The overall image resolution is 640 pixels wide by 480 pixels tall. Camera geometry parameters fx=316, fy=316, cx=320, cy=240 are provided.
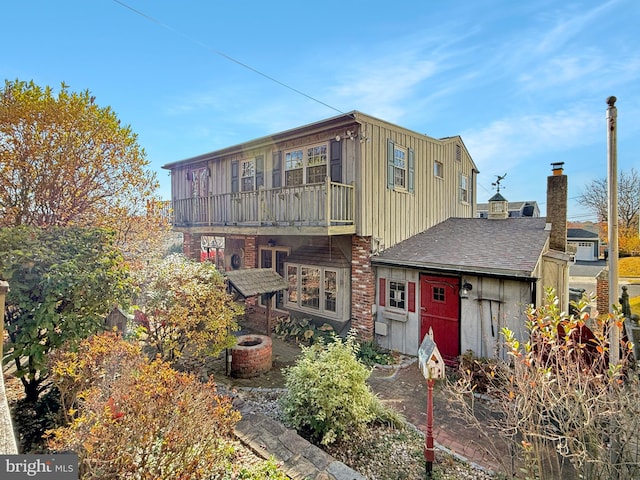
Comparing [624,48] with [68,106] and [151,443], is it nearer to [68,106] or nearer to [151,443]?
[151,443]

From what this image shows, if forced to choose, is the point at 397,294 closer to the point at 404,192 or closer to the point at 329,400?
the point at 404,192

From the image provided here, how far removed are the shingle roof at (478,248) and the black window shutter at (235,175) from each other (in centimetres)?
647

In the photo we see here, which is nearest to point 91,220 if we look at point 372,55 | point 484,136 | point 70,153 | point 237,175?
point 70,153

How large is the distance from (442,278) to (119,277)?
703 centimetres

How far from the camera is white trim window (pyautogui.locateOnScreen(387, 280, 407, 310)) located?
8828 mm

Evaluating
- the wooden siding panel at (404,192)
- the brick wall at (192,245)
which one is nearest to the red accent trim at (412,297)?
the wooden siding panel at (404,192)

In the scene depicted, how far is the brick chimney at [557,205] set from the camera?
9.18 meters

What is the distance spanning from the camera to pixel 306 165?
10141 millimetres

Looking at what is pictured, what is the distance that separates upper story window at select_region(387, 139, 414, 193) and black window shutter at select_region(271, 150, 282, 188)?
3.67 meters

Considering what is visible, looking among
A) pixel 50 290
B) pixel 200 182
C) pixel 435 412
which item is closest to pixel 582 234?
pixel 435 412

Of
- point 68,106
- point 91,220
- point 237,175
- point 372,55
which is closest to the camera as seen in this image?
point 68,106

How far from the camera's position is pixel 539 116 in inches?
499

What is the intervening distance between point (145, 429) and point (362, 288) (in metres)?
7.14

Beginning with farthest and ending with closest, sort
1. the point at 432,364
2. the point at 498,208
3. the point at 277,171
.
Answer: the point at 498,208 < the point at 277,171 < the point at 432,364
